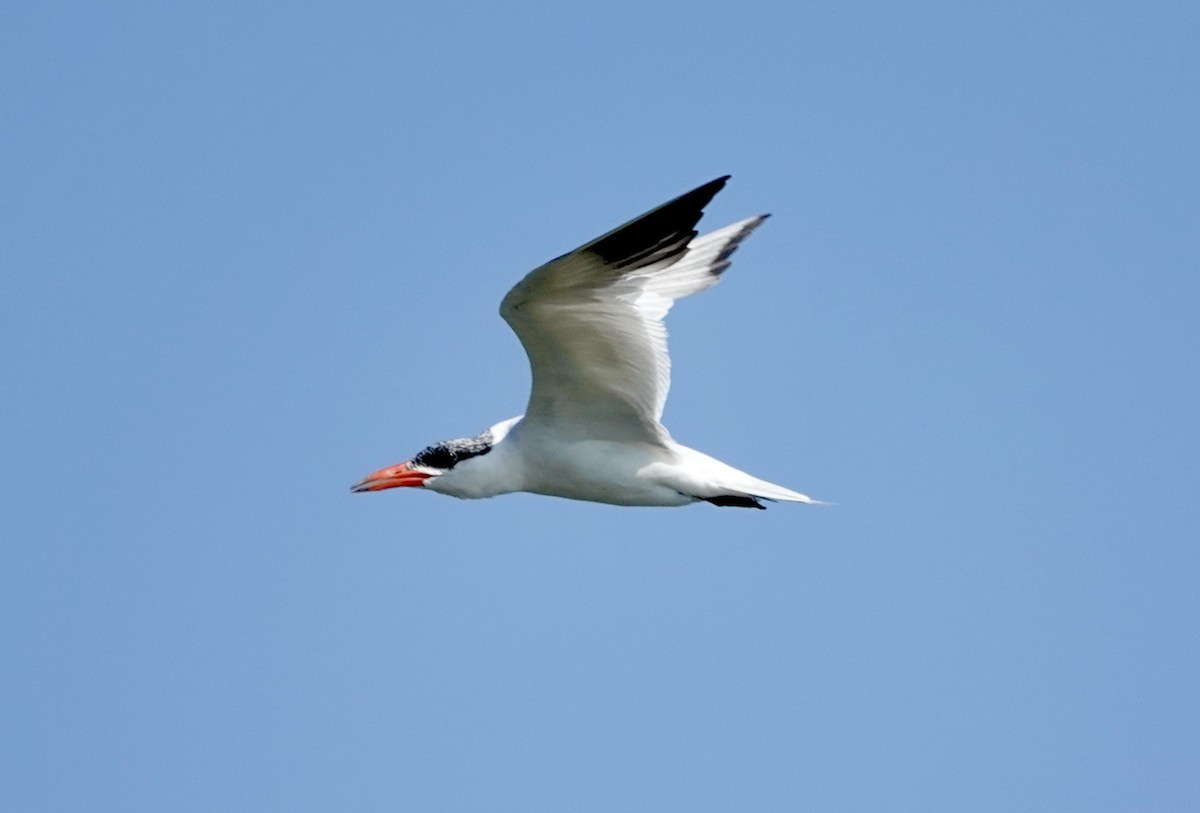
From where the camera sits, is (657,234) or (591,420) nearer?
(657,234)

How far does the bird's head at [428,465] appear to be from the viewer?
401 inches

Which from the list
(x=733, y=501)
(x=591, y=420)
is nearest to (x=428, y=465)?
(x=591, y=420)

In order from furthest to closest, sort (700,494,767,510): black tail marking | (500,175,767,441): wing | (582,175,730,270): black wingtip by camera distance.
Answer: (700,494,767,510): black tail marking < (500,175,767,441): wing < (582,175,730,270): black wingtip

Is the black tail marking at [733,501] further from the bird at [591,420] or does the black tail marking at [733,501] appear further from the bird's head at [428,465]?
the bird's head at [428,465]

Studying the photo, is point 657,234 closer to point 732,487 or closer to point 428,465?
point 732,487

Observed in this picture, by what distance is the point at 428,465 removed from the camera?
10.4 metres

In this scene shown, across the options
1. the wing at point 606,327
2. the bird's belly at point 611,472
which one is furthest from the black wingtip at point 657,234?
the bird's belly at point 611,472

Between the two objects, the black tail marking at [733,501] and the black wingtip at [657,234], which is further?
the black tail marking at [733,501]

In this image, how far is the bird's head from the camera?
401 inches

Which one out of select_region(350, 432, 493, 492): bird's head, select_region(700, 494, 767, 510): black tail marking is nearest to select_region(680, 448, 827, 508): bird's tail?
select_region(700, 494, 767, 510): black tail marking

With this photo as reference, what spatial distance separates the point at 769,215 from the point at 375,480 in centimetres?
344

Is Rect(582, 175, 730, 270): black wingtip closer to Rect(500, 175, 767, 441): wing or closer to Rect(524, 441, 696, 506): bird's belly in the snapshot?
Rect(500, 175, 767, 441): wing

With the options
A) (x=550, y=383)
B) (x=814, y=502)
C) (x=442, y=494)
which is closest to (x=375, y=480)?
(x=442, y=494)

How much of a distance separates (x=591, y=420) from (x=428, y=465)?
1.15 m
